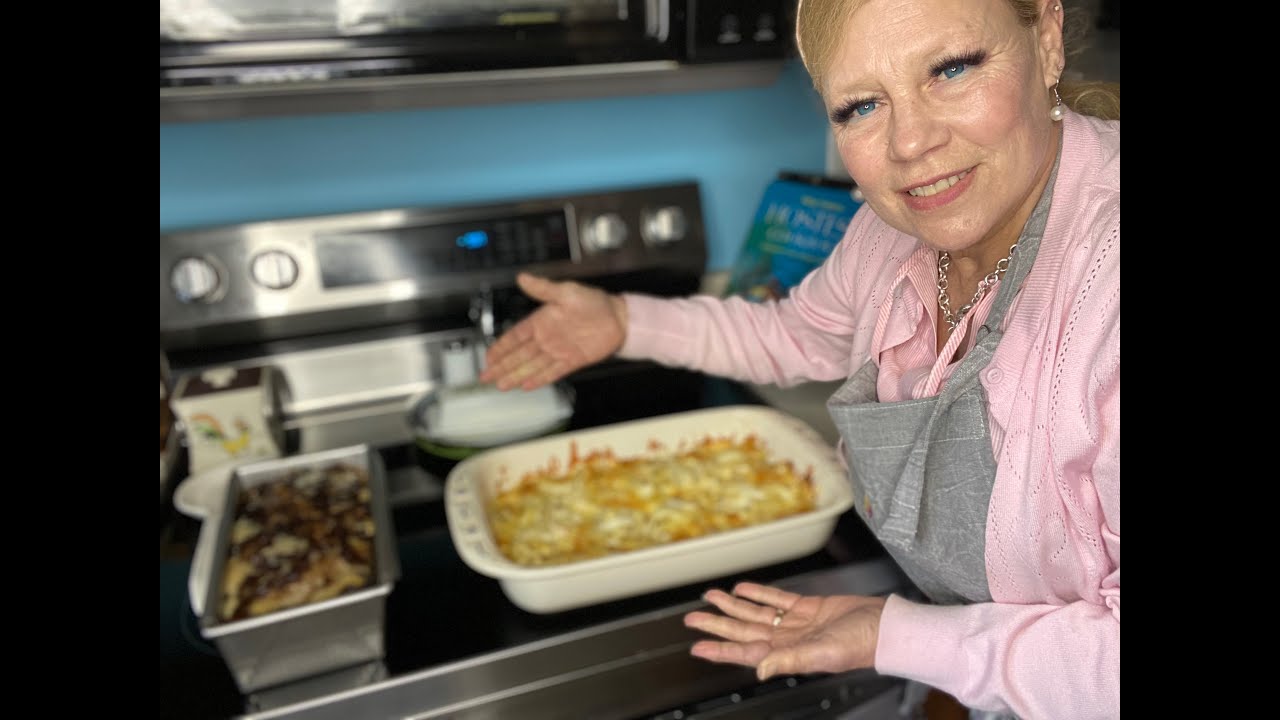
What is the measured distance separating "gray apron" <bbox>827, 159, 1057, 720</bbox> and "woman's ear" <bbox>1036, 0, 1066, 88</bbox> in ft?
0.27

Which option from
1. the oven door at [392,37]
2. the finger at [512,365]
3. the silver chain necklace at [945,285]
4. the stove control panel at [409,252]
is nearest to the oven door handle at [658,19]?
the oven door at [392,37]

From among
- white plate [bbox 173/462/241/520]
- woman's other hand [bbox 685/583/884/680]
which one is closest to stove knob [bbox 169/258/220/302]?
white plate [bbox 173/462/241/520]

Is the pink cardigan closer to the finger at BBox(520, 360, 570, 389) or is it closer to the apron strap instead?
the apron strap

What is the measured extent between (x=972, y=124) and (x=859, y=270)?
0.34 m

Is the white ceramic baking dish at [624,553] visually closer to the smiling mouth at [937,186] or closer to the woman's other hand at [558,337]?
the woman's other hand at [558,337]

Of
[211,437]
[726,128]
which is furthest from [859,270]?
[211,437]

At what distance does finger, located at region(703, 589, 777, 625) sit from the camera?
2.93 feet

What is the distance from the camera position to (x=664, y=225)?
1.62 meters

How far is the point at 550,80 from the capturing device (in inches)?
56.4

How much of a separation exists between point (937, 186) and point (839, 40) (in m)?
0.14

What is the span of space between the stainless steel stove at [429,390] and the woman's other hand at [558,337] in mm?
194

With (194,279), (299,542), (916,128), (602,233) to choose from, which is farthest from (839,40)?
(194,279)

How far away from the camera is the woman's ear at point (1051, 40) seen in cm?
69
